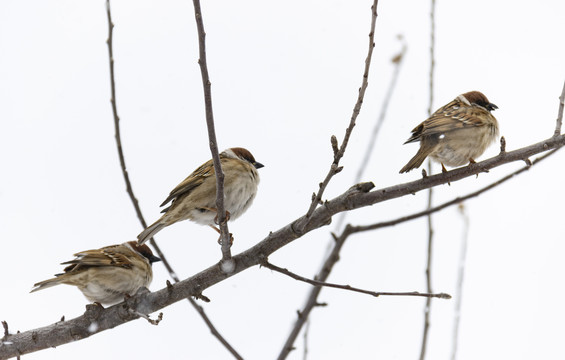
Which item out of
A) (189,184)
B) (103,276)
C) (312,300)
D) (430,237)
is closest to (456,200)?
(430,237)

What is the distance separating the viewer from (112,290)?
366 centimetres

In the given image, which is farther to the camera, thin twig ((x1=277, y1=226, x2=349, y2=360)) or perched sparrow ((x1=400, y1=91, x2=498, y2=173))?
perched sparrow ((x1=400, y1=91, x2=498, y2=173))

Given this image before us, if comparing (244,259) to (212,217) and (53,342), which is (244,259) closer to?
(53,342)

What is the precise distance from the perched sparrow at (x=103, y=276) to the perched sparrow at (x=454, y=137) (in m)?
1.95

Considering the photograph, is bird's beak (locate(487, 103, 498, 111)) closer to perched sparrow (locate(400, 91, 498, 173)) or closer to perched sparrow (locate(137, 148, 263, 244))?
perched sparrow (locate(400, 91, 498, 173))

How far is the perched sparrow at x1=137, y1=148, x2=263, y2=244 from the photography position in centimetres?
378

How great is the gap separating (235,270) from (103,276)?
1.47m

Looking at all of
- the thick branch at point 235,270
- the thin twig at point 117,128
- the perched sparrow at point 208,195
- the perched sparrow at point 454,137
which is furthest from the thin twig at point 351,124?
the perched sparrow at point 454,137

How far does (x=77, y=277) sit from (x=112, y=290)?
0.84 ft

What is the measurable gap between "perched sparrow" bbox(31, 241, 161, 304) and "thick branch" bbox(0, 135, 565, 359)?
2.51ft

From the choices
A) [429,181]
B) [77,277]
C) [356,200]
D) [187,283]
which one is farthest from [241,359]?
[77,277]

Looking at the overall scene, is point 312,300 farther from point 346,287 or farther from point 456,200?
point 456,200

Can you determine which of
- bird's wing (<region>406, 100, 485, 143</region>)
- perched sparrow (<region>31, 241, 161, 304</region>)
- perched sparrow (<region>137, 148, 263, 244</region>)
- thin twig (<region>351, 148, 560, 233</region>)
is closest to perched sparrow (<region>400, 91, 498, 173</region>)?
bird's wing (<region>406, 100, 485, 143</region>)

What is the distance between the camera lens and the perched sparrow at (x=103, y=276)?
3645mm
